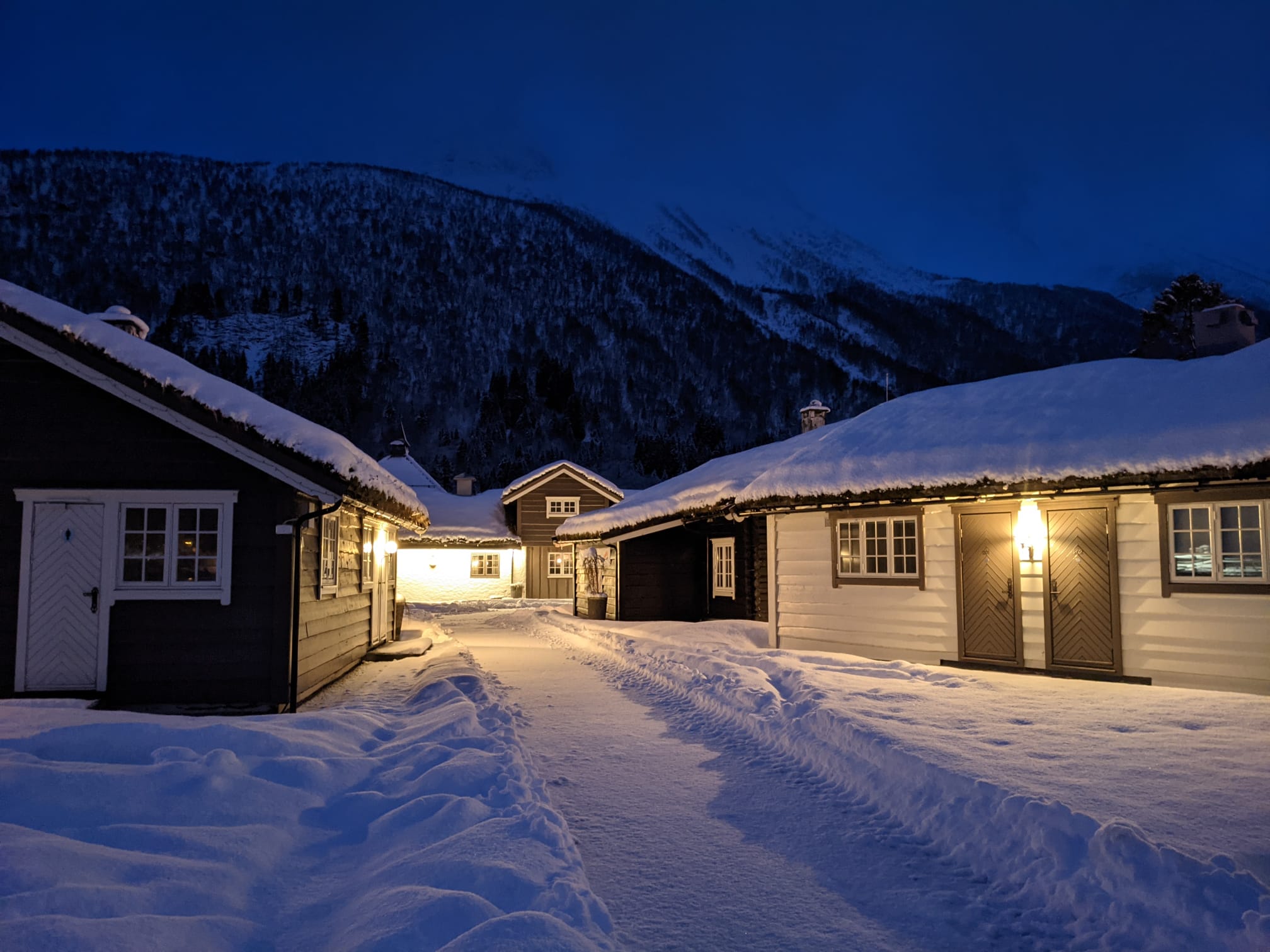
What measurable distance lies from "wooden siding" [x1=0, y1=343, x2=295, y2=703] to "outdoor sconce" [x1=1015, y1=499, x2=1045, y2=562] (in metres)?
9.57

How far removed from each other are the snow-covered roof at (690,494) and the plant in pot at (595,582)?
0.60 meters

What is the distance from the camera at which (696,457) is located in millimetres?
80375

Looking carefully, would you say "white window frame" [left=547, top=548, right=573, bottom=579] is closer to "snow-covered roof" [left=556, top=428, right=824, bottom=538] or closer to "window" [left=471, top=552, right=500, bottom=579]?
"window" [left=471, top=552, right=500, bottom=579]

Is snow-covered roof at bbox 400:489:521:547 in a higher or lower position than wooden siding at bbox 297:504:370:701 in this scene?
higher

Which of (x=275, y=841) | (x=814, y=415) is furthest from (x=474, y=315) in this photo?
(x=275, y=841)

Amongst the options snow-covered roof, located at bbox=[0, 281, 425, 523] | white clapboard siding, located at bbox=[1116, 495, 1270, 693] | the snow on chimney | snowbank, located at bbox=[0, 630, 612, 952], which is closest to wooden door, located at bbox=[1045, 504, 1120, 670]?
white clapboard siding, located at bbox=[1116, 495, 1270, 693]

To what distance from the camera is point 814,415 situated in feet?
83.5

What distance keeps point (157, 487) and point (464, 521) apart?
85.6ft

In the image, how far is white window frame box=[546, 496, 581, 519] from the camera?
3459 cm

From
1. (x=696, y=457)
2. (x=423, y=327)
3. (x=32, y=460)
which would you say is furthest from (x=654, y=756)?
(x=423, y=327)

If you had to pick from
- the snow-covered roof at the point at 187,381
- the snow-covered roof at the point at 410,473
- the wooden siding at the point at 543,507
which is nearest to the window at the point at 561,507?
the wooden siding at the point at 543,507

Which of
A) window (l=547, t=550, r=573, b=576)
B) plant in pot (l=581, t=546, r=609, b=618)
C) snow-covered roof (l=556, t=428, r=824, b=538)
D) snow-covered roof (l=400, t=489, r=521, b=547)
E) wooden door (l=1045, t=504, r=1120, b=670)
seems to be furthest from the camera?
window (l=547, t=550, r=573, b=576)

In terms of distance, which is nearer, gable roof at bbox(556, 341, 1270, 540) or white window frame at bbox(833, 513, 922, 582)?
gable roof at bbox(556, 341, 1270, 540)

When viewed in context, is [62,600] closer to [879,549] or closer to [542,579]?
[879,549]
